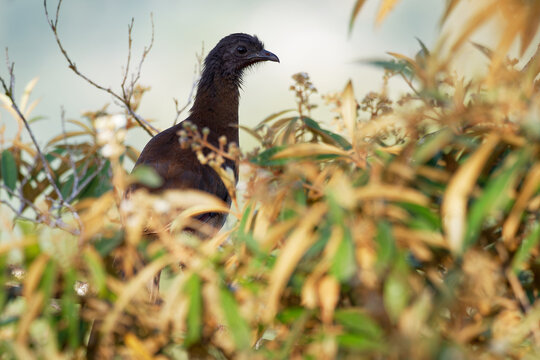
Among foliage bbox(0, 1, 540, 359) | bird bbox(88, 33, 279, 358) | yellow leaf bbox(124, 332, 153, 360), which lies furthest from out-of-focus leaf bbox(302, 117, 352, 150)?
bird bbox(88, 33, 279, 358)

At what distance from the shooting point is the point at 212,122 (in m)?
4.43

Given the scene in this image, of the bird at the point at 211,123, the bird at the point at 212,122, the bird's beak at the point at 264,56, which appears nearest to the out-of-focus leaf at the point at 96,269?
the bird at the point at 211,123

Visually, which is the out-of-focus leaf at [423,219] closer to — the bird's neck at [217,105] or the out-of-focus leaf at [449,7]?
the out-of-focus leaf at [449,7]

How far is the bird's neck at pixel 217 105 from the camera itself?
440cm

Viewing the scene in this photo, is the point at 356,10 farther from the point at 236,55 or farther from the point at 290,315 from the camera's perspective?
the point at 236,55

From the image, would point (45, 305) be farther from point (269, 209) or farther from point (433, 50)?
point (433, 50)

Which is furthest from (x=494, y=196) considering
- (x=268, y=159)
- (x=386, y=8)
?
(x=268, y=159)

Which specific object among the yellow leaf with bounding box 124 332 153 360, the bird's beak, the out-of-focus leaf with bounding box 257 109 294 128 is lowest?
the yellow leaf with bounding box 124 332 153 360

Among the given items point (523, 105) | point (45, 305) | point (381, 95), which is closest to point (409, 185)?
point (523, 105)

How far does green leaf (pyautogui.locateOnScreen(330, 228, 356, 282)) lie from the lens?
1.13m

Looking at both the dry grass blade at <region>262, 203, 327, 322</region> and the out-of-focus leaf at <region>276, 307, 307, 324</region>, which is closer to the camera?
the dry grass blade at <region>262, 203, 327, 322</region>

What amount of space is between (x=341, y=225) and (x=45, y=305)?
0.62 meters

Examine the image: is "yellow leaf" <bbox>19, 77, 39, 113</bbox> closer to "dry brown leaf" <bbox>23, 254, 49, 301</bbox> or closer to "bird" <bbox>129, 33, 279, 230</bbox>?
"bird" <bbox>129, 33, 279, 230</bbox>

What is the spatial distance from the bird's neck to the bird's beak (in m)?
0.28
